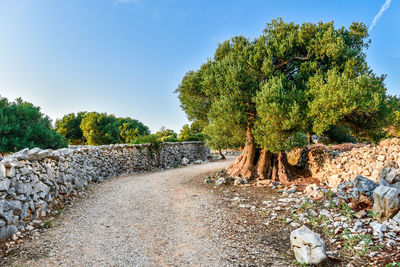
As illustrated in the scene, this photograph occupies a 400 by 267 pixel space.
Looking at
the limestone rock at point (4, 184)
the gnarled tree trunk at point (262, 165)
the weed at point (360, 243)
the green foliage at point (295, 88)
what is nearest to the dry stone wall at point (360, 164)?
the green foliage at point (295, 88)

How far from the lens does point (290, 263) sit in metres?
4.46

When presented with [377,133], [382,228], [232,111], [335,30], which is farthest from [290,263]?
[335,30]

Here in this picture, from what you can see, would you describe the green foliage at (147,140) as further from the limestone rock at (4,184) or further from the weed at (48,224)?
the limestone rock at (4,184)

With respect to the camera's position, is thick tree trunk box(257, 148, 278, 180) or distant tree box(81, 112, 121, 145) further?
A: distant tree box(81, 112, 121, 145)

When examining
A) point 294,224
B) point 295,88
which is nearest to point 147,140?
point 295,88

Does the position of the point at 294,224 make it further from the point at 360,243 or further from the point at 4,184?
the point at 4,184

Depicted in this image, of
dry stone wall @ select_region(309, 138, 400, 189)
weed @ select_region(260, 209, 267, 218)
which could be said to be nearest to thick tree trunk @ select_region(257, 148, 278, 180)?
dry stone wall @ select_region(309, 138, 400, 189)

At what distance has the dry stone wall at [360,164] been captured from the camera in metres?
7.82

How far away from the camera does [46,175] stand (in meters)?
7.54

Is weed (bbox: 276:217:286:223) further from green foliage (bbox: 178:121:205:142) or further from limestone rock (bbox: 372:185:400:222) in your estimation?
green foliage (bbox: 178:121:205:142)

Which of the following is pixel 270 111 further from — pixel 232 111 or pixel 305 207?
pixel 305 207

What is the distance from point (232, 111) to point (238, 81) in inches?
60.8

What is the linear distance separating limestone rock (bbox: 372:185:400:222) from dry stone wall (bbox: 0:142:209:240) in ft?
30.1

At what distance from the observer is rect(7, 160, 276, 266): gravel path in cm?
468
